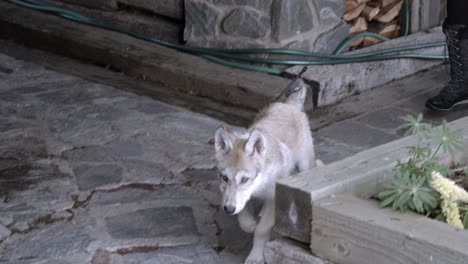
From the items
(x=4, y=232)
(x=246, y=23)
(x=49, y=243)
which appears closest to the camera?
(x=49, y=243)

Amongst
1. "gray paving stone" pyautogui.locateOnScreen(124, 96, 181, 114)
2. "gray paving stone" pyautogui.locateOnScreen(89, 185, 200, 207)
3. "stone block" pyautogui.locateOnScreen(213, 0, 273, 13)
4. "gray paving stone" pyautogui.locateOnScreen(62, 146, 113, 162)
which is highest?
"stone block" pyautogui.locateOnScreen(213, 0, 273, 13)

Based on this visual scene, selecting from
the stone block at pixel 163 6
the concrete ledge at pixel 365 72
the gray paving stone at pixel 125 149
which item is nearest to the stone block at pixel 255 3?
the concrete ledge at pixel 365 72

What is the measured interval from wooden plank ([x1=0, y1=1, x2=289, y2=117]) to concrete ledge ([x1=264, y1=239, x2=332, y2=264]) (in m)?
3.05

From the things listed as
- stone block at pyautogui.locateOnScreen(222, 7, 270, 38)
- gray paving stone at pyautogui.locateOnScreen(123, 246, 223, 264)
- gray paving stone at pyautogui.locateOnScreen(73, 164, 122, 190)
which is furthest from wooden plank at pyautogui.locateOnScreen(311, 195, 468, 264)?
stone block at pyautogui.locateOnScreen(222, 7, 270, 38)

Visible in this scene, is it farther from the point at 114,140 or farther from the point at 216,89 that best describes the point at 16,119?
the point at 216,89

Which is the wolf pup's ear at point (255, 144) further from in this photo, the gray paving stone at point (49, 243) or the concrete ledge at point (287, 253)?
the gray paving stone at point (49, 243)

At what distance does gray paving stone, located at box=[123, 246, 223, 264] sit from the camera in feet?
15.1

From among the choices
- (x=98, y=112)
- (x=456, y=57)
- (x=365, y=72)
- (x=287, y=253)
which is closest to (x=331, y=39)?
(x=365, y=72)

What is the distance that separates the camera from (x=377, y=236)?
346 centimetres

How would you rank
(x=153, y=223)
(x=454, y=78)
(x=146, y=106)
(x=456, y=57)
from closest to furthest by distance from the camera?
1. (x=153, y=223)
2. (x=456, y=57)
3. (x=454, y=78)
4. (x=146, y=106)

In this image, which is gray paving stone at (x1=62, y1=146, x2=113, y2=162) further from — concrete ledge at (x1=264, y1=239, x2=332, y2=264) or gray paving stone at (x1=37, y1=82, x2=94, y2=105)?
concrete ledge at (x1=264, y1=239, x2=332, y2=264)

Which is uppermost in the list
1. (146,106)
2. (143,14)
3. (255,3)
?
(255,3)

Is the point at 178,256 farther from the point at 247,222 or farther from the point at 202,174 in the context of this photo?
the point at 202,174

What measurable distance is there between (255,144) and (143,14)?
4.55 meters
